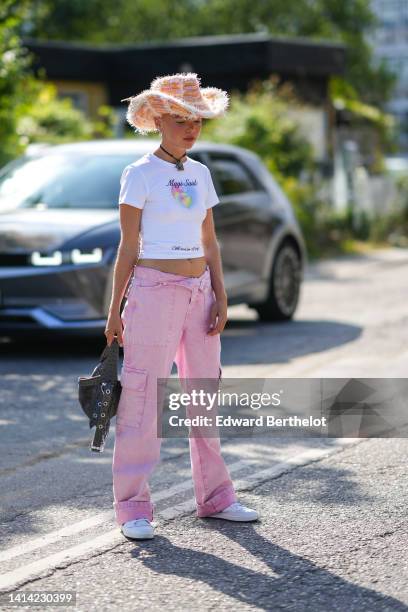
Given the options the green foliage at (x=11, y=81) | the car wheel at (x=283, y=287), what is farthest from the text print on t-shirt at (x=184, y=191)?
the green foliage at (x=11, y=81)

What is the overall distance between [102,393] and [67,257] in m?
4.89

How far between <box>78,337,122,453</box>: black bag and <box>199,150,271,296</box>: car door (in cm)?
605

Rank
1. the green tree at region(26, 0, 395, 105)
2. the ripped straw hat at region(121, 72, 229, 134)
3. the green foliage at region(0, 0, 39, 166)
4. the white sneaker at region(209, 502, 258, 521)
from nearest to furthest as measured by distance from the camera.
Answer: the ripped straw hat at region(121, 72, 229, 134), the white sneaker at region(209, 502, 258, 521), the green foliage at region(0, 0, 39, 166), the green tree at region(26, 0, 395, 105)

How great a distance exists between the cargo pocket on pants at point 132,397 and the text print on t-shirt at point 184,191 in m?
0.68

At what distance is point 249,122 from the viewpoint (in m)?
22.0

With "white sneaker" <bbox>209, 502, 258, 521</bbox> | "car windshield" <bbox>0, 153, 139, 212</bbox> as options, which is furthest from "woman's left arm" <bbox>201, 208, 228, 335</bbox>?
"car windshield" <bbox>0, 153, 139, 212</bbox>

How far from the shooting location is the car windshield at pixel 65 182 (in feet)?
35.4

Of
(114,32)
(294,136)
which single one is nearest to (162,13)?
(114,32)

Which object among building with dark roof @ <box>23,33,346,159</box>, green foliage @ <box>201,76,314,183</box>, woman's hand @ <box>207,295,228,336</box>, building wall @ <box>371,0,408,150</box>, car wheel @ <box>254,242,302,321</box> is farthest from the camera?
building wall @ <box>371,0,408,150</box>

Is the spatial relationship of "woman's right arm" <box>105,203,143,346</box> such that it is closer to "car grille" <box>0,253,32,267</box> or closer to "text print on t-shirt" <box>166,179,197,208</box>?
"text print on t-shirt" <box>166,179,197,208</box>

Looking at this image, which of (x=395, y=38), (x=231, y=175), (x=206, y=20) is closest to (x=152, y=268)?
(x=231, y=175)

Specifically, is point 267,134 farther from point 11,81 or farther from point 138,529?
point 138,529

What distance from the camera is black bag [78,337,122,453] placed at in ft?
16.9

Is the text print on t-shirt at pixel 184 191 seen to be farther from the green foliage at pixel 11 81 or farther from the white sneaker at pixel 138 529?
the green foliage at pixel 11 81
